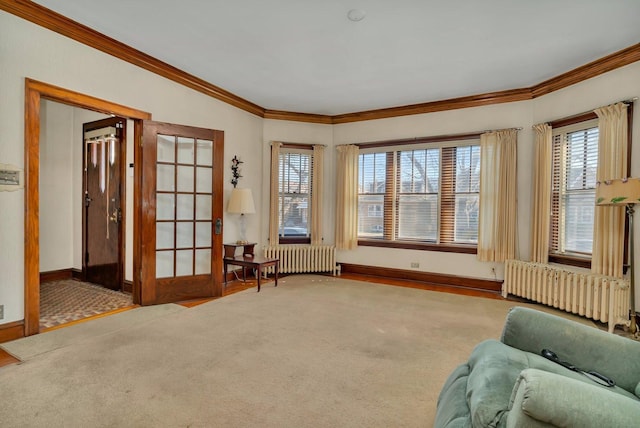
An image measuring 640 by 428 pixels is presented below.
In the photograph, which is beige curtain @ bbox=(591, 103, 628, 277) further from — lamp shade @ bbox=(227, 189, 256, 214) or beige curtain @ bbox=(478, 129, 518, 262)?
lamp shade @ bbox=(227, 189, 256, 214)

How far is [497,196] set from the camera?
16.1ft

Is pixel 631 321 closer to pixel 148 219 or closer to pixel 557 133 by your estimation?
pixel 557 133

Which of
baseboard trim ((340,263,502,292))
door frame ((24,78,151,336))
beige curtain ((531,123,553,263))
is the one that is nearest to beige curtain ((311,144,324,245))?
baseboard trim ((340,263,502,292))

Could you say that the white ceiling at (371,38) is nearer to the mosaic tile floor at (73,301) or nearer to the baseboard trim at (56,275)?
the mosaic tile floor at (73,301)

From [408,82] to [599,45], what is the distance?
2078 millimetres

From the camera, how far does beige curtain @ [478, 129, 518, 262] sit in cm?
484

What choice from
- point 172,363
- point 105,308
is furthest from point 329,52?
point 105,308

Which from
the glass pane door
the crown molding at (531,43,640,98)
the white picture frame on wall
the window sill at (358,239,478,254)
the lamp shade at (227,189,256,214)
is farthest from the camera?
the window sill at (358,239,478,254)

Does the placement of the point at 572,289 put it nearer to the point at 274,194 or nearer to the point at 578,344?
the point at 578,344

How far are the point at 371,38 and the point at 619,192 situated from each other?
9.53 ft

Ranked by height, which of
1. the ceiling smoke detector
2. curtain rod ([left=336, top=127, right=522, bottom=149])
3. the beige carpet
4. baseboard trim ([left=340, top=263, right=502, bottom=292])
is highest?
the ceiling smoke detector

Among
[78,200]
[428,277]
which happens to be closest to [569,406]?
[428,277]

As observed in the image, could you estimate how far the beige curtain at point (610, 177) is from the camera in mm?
3627

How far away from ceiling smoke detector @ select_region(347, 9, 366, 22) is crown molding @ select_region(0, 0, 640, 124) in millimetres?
2504
